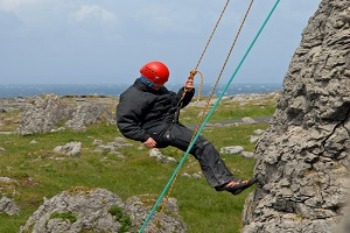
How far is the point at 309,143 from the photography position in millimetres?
10875

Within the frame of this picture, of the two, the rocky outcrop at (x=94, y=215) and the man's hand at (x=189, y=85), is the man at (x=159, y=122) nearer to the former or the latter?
the man's hand at (x=189, y=85)

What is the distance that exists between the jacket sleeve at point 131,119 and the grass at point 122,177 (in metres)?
7.56

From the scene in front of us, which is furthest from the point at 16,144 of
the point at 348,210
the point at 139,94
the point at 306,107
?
the point at 348,210

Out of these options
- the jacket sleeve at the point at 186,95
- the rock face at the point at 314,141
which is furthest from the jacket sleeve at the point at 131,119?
the rock face at the point at 314,141

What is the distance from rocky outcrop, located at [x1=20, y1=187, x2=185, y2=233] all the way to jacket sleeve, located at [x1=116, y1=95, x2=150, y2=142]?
14.2 ft

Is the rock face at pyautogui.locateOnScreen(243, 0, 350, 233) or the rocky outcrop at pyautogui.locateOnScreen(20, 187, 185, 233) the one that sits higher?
the rock face at pyautogui.locateOnScreen(243, 0, 350, 233)

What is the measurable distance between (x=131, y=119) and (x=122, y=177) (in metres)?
18.2

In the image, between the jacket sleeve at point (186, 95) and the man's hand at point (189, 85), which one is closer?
the man's hand at point (189, 85)

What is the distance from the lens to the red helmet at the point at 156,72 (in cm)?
1297

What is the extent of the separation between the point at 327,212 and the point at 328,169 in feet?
2.73

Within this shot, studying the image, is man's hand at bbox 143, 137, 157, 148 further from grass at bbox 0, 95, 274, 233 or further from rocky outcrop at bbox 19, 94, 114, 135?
rocky outcrop at bbox 19, 94, 114, 135

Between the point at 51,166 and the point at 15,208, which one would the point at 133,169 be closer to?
the point at 51,166

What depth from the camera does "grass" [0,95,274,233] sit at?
2345cm

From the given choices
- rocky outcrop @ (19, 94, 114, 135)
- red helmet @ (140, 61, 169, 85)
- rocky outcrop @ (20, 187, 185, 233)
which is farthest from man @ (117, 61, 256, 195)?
rocky outcrop @ (19, 94, 114, 135)
